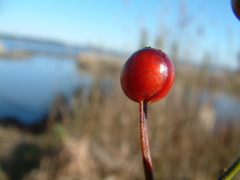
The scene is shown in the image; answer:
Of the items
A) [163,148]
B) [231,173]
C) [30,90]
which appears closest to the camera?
[231,173]

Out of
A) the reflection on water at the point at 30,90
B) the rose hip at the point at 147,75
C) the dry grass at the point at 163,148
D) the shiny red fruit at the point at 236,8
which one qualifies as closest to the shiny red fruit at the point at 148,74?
the rose hip at the point at 147,75

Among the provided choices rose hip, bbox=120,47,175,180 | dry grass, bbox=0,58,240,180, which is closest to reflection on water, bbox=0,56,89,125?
dry grass, bbox=0,58,240,180

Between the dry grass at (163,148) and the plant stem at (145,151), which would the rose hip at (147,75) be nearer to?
the plant stem at (145,151)

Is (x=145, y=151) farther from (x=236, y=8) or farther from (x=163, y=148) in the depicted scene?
(x=163, y=148)

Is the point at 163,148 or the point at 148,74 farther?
the point at 163,148

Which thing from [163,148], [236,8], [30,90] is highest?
[236,8]

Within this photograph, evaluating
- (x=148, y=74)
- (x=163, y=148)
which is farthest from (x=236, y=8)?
(x=163, y=148)

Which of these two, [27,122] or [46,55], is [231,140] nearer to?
[27,122]
